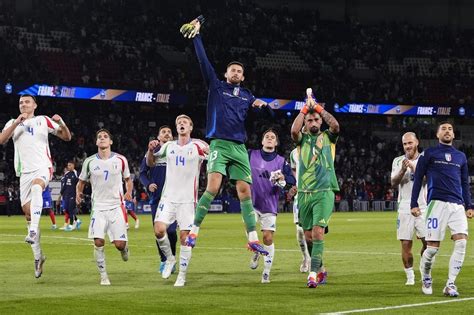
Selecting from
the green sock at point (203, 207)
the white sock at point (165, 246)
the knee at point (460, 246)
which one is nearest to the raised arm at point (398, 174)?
the knee at point (460, 246)

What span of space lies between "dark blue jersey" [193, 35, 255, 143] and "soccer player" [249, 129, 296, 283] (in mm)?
2245

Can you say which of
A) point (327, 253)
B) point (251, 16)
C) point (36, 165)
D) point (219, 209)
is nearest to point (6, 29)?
point (219, 209)

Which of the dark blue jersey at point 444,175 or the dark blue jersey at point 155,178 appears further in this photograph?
the dark blue jersey at point 155,178

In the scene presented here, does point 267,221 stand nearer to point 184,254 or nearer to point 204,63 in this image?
point 184,254

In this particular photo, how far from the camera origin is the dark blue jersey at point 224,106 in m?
13.8

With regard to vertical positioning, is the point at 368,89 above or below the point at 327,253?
above

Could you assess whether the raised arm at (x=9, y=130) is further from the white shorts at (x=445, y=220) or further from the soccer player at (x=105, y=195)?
the white shorts at (x=445, y=220)

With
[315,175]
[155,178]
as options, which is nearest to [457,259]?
[315,175]

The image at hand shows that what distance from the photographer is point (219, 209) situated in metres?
55.1

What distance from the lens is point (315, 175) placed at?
1418 cm

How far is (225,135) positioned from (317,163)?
4.92 feet

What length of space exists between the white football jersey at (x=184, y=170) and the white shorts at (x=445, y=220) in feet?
13.4

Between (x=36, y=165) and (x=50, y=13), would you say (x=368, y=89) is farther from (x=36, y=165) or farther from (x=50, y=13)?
(x=36, y=165)

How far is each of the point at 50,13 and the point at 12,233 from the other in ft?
98.9
